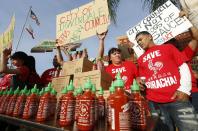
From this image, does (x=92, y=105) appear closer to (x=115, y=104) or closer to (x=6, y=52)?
(x=115, y=104)

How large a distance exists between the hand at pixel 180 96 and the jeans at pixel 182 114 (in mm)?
33

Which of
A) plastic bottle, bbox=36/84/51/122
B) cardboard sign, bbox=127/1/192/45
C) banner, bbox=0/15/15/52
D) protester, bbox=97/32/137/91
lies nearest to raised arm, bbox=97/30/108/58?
protester, bbox=97/32/137/91

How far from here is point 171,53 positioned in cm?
256

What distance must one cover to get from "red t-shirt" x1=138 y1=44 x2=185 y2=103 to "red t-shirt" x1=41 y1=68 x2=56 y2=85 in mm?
1855

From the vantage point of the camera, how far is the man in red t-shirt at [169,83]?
2277 millimetres

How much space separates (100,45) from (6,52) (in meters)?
1.58

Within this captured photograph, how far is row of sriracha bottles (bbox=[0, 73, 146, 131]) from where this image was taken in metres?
1.40

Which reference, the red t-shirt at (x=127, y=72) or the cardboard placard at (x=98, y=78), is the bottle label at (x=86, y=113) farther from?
the red t-shirt at (x=127, y=72)

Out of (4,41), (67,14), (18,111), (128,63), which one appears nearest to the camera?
(18,111)

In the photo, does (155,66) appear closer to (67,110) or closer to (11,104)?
(67,110)

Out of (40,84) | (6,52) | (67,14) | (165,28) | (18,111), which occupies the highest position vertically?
(67,14)

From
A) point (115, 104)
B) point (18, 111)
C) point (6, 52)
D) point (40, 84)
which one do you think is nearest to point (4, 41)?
point (6, 52)

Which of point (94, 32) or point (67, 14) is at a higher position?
point (67, 14)

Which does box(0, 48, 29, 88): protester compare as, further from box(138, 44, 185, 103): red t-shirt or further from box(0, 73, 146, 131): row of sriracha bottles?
box(138, 44, 185, 103): red t-shirt
